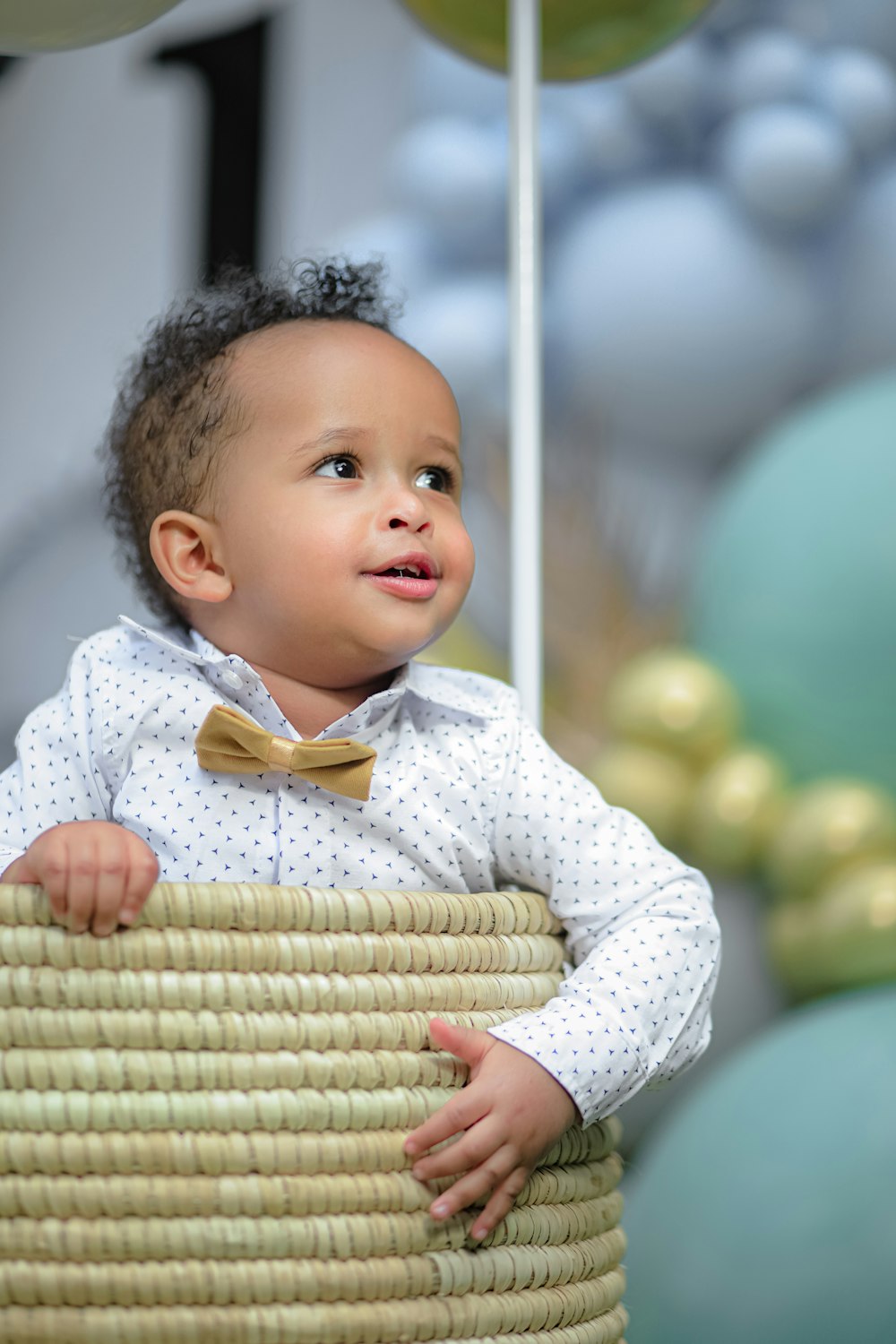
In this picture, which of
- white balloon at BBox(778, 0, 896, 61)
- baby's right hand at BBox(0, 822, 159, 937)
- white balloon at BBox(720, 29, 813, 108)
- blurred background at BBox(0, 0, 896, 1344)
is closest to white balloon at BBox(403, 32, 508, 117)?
blurred background at BBox(0, 0, 896, 1344)

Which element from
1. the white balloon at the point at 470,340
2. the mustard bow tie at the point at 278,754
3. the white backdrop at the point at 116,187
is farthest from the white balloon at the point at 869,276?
the mustard bow tie at the point at 278,754

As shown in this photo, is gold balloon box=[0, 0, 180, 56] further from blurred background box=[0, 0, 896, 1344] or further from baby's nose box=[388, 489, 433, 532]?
blurred background box=[0, 0, 896, 1344]

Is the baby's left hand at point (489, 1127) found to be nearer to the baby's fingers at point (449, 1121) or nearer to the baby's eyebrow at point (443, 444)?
the baby's fingers at point (449, 1121)

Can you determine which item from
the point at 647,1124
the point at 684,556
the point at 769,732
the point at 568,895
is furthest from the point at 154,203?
the point at 568,895

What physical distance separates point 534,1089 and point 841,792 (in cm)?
126

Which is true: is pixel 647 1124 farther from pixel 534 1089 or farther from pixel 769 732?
pixel 534 1089

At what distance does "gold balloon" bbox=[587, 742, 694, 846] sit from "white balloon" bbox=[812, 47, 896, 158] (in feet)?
3.23

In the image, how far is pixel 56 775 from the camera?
A: 90cm

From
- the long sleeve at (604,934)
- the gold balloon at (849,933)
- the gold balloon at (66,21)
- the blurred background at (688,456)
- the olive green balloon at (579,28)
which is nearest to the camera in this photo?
the long sleeve at (604,934)

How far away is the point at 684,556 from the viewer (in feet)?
7.60

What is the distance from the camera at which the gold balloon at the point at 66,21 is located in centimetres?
99

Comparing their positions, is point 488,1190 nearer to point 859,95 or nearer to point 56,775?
point 56,775

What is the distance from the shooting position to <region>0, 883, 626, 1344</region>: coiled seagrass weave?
2.00ft

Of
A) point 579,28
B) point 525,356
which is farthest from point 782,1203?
point 579,28
